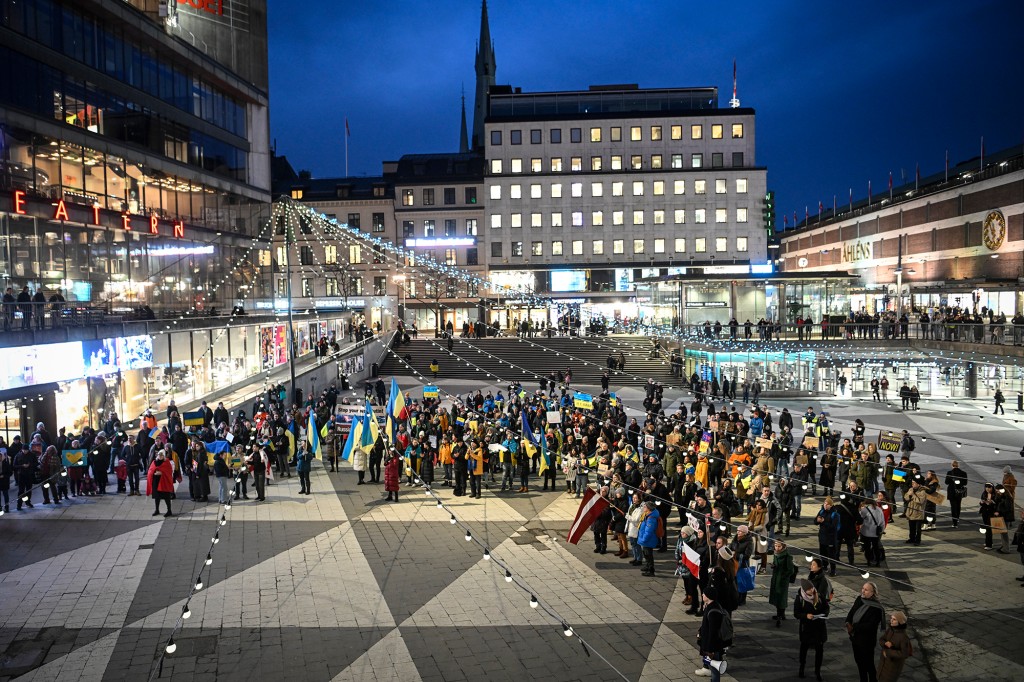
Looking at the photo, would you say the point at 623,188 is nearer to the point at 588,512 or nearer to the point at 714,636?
the point at 588,512

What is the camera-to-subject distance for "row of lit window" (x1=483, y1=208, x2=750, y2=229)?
2608 inches

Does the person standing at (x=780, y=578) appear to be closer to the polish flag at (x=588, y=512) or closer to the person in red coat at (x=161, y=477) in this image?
the polish flag at (x=588, y=512)

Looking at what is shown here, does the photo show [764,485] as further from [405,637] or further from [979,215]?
[979,215]

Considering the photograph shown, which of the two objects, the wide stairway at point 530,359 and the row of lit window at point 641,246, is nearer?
the wide stairway at point 530,359

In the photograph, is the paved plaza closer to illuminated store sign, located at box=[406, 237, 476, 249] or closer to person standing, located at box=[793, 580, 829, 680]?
person standing, located at box=[793, 580, 829, 680]

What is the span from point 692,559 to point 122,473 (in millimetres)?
14312

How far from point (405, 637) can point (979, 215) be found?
139 feet

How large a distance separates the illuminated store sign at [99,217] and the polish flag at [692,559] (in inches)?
942

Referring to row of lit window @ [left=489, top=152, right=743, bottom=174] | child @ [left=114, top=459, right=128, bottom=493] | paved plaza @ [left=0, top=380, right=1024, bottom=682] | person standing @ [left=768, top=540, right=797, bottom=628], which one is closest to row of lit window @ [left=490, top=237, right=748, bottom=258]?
row of lit window @ [left=489, top=152, right=743, bottom=174]

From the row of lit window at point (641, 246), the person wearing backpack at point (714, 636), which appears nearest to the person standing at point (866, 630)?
the person wearing backpack at point (714, 636)

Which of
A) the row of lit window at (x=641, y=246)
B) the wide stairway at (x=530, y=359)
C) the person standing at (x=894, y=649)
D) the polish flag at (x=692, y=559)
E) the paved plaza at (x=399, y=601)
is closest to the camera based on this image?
the person standing at (x=894, y=649)

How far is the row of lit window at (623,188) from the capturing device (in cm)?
6588

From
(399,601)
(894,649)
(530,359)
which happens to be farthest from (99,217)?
(894,649)

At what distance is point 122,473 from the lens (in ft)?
61.1
